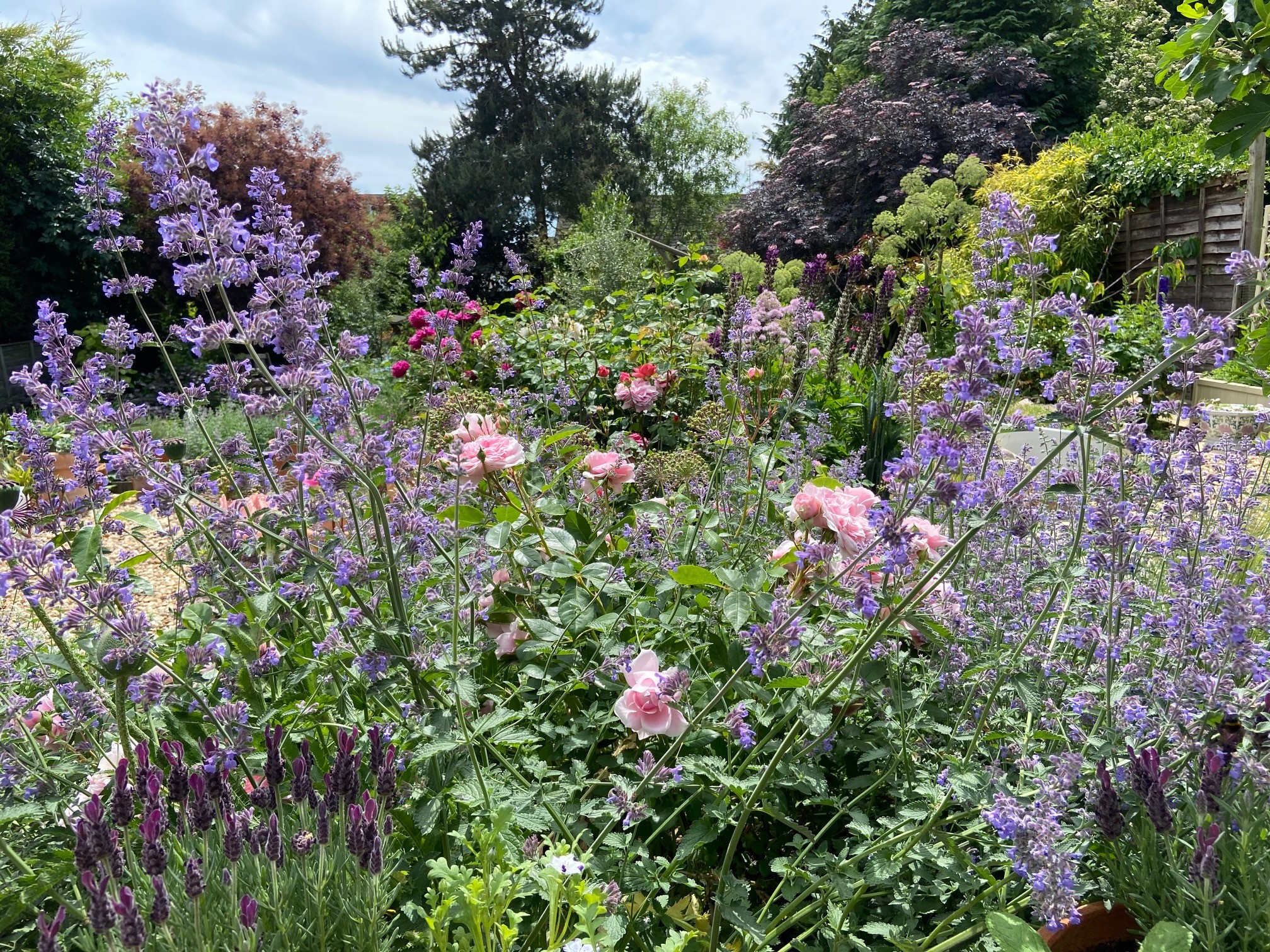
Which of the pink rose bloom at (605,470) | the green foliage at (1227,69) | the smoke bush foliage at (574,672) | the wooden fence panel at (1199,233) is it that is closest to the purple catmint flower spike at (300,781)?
the smoke bush foliage at (574,672)

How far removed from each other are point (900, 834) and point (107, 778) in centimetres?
142

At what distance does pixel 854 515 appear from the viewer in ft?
5.04

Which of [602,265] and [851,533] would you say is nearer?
[851,533]

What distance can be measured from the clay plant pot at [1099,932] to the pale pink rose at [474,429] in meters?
1.44

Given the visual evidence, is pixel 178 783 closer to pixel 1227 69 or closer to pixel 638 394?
pixel 1227 69

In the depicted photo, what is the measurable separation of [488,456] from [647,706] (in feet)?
2.19

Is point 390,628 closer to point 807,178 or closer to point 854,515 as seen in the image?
point 854,515

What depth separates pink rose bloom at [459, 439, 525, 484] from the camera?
1.76 meters

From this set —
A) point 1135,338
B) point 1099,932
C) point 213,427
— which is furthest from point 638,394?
point 1135,338

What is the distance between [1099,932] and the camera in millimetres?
1343

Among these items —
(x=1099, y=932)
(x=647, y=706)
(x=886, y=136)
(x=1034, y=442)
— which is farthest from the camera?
(x=886, y=136)

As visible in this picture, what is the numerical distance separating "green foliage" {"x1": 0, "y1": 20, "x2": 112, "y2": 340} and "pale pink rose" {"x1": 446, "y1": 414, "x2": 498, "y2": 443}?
11.7 metres

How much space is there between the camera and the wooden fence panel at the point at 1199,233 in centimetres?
941

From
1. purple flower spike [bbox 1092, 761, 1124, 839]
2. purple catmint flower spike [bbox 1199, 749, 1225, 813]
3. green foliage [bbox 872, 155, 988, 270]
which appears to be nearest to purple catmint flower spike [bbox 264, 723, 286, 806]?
purple flower spike [bbox 1092, 761, 1124, 839]
